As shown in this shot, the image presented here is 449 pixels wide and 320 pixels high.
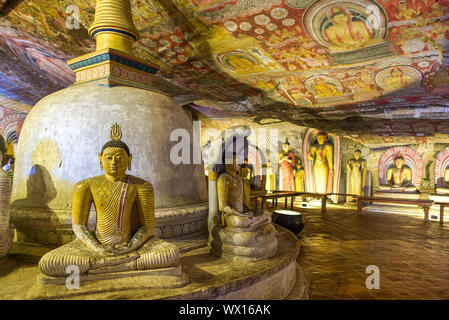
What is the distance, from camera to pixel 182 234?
3.55 meters

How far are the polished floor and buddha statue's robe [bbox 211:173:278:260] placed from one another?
872mm

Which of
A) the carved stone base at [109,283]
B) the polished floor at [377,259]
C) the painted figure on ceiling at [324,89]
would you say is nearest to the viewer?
the carved stone base at [109,283]

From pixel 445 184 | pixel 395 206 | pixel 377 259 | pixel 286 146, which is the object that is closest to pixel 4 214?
pixel 377 259

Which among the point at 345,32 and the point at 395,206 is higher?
the point at 345,32

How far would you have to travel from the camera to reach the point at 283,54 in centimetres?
711

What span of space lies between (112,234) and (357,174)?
1188 cm

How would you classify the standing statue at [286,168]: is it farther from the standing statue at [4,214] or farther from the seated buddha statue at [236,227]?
the standing statue at [4,214]

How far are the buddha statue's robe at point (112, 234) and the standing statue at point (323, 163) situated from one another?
1144 centimetres

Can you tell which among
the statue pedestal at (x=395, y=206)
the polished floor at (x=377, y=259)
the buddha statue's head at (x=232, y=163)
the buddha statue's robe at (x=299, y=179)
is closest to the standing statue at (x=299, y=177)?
the buddha statue's robe at (x=299, y=179)

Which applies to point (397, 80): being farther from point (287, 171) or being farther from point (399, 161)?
point (287, 171)

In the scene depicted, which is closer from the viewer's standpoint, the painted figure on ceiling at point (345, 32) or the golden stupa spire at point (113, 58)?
the golden stupa spire at point (113, 58)

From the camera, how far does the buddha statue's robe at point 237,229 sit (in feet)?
9.25

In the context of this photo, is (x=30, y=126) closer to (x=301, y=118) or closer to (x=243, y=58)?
(x=243, y=58)

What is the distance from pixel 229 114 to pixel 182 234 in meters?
9.41
